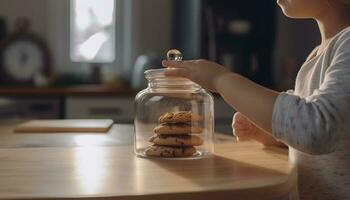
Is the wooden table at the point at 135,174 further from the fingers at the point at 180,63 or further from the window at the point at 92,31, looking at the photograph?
the window at the point at 92,31

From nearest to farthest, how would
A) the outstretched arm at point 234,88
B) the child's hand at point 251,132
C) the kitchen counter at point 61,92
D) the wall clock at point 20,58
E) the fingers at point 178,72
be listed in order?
1. the outstretched arm at point 234,88
2. the fingers at point 178,72
3. the child's hand at point 251,132
4. the kitchen counter at point 61,92
5. the wall clock at point 20,58

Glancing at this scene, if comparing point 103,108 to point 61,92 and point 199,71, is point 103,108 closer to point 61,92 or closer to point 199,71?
point 61,92

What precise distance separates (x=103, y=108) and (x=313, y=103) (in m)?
2.32

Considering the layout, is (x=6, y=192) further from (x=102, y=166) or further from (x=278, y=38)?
(x=278, y=38)

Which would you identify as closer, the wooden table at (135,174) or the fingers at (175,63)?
the wooden table at (135,174)

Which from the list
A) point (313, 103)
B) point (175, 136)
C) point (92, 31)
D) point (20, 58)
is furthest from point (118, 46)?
point (313, 103)

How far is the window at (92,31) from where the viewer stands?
139 inches

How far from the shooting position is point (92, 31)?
355 centimetres

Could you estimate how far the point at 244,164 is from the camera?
3.03ft

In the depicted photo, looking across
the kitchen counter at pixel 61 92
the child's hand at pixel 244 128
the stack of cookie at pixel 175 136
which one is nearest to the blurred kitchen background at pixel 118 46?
the kitchen counter at pixel 61 92

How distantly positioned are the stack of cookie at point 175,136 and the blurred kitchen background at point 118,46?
6.64 feet

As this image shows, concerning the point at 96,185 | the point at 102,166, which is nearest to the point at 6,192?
the point at 96,185

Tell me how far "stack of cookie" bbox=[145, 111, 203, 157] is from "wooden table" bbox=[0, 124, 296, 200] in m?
0.04

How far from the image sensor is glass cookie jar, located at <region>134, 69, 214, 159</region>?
980 millimetres
